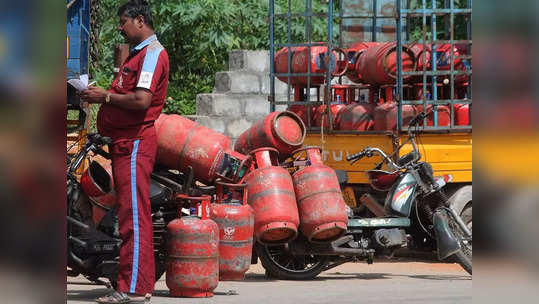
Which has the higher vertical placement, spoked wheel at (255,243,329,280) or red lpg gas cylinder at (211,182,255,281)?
red lpg gas cylinder at (211,182,255,281)

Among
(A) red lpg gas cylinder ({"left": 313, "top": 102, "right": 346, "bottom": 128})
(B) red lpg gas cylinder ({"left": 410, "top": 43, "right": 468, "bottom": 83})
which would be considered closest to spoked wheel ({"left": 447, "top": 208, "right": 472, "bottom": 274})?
(A) red lpg gas cylinder ({"left": 313, "top": 102, "right": 346, "bottom": 128})

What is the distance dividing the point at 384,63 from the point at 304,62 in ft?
3.01

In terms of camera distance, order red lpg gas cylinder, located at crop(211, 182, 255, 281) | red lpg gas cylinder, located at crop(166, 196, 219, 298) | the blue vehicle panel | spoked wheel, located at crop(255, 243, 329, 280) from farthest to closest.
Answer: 1. the blue vehicle panel
2. spoked wheel, located at crop(255, 243, 329, 280)
3. red lpg gas cylinder, located at crop(211, 182, 255, 281)
4. red lpg gas cylinder, located at crop(166, 196, 219, 298)

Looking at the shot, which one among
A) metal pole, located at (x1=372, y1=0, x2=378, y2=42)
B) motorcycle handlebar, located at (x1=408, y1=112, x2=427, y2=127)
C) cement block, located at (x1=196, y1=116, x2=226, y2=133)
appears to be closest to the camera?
motorcycle handlebar, located at (x1=408, y1=112, x2=427, y2=127)

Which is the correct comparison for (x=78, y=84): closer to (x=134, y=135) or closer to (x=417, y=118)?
(x=134, y=135)

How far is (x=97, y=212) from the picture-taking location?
→ 238 inches

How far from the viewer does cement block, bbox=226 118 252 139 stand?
12133mm

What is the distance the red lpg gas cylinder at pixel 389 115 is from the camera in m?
9.05

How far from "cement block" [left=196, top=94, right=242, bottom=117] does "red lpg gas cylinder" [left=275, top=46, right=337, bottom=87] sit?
2334 millimetres

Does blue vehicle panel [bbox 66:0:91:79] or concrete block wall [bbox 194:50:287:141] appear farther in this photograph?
concrete block wall [bbox 194:50:287:141]

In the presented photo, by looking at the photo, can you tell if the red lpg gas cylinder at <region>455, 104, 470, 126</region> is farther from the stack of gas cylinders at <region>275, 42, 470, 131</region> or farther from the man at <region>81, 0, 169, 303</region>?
the man at <region>81, 0, 169, 303</region>

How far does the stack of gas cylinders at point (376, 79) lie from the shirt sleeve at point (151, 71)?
12.0 ft

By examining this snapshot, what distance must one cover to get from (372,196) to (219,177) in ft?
7.76

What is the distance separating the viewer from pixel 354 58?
9.87 metres
